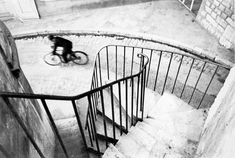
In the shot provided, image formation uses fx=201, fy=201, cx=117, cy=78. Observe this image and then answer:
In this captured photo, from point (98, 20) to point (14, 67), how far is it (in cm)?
612

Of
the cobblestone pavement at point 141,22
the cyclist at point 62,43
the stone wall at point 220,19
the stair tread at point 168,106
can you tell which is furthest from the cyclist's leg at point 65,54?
the stone wall at point 220,19

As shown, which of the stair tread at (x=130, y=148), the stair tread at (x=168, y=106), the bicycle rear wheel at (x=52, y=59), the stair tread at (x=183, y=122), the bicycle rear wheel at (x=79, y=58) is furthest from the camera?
the bicycle rear wheel at (x=52, y=59)

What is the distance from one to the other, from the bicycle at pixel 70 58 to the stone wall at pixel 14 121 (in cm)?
337

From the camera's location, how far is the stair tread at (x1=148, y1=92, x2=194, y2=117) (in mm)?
4066

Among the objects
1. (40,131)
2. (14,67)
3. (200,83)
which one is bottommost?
(200,83)

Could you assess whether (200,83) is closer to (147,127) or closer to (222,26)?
(222,26)

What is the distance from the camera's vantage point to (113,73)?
20.2 feet

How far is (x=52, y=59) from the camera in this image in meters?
6.85

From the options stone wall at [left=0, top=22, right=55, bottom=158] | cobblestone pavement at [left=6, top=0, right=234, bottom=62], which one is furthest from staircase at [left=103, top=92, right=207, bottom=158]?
cobblestone pavement at [left=6, top=0, right=234, bottom=62]

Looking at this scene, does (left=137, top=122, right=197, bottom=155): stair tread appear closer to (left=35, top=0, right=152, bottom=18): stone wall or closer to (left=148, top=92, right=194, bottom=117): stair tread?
(left=148, top=92, right=194, bottom=117): stair tread

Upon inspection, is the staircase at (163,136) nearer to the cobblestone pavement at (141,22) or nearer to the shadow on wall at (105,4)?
the cobblestone pavement at (141,22)

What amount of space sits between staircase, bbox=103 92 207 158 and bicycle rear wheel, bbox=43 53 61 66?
4019 millimetres

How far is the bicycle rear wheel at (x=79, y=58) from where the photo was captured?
6.57 metres

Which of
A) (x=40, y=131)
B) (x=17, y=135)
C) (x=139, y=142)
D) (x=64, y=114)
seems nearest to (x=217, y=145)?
(x=139, y=142)
